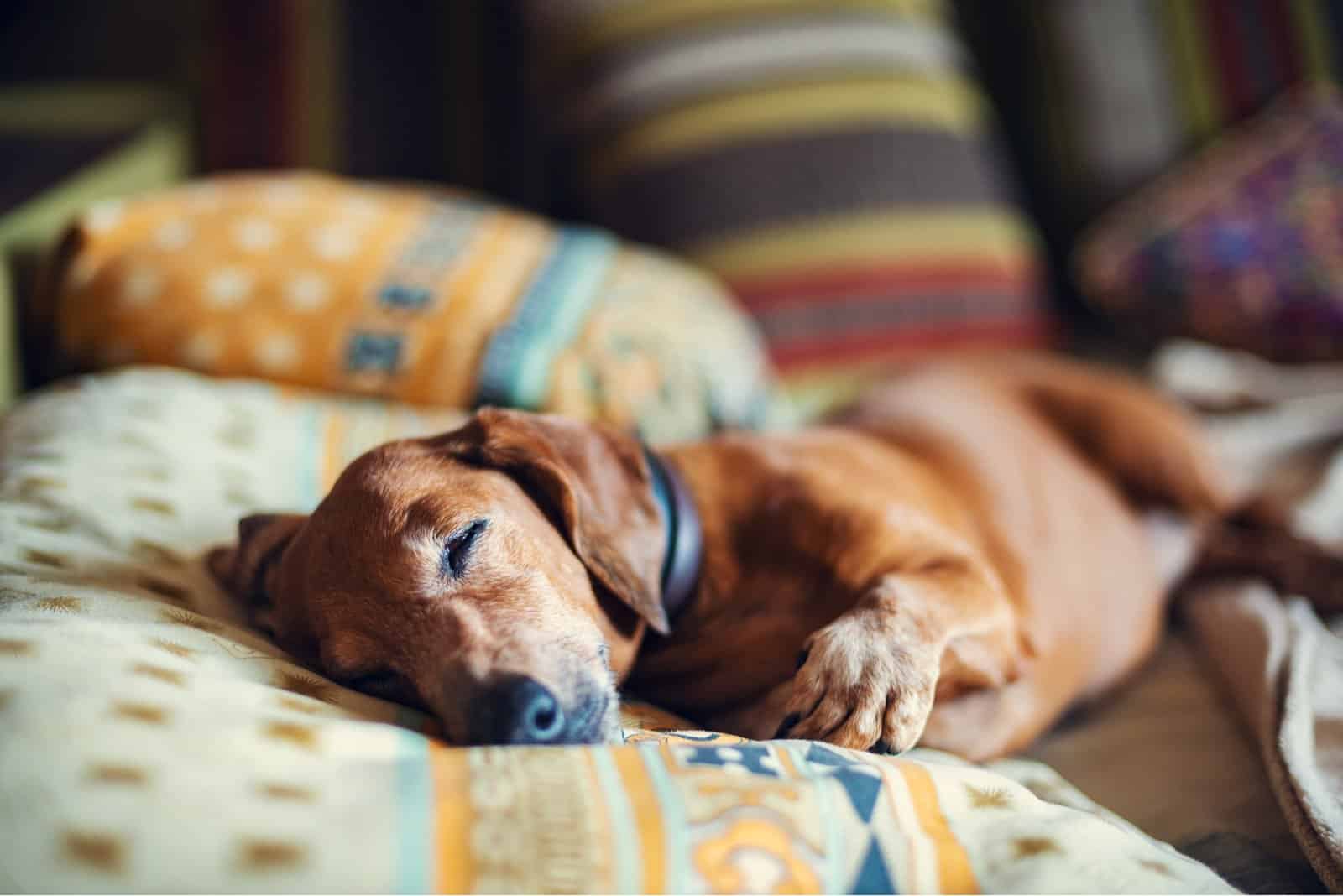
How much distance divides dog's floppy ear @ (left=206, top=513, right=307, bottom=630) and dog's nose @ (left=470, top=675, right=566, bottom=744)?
0.47 metres

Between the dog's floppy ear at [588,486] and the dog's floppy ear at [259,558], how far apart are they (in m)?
0.25

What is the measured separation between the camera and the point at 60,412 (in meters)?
1.64

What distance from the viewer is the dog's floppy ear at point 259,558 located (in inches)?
55.2

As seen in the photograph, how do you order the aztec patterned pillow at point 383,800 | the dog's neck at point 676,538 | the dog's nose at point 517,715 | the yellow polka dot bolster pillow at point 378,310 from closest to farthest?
the aztec patterned pillow at point 383,800 < the dog's nose at point 517,715 < the dog's neck at point 676,538 < the yellow polka dot bolster pillow at point 378,310

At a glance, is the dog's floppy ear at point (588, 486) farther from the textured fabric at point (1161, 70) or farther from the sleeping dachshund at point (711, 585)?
the textured fabric at point (1161, 70)

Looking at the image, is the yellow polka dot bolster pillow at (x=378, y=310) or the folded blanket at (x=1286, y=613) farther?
the yellow polka dot bolster pillow at (x=378, y=310)

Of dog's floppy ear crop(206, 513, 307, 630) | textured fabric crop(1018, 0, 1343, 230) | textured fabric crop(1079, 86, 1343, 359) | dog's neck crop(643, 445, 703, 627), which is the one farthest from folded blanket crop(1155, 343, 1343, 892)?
dog's floppy ear crop(206, 513, 307, 630)

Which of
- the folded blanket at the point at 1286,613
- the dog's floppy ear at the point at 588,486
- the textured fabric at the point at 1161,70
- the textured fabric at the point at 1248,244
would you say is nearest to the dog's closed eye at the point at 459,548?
the dog's floppy ear at the point at 588,486

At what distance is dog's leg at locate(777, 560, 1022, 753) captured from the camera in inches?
46.9

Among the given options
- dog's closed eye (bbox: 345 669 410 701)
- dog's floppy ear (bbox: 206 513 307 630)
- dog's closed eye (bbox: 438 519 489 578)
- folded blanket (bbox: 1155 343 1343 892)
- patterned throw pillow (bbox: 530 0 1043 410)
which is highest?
patterned throw pillow (bbox: 530 0 1043 410)

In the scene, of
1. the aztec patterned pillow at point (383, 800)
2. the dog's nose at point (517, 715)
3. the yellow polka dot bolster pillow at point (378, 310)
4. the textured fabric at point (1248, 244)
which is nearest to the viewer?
the aztec patterned pillow at point (383, 800)

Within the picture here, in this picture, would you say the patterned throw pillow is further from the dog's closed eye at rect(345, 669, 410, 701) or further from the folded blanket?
the dog's closed eye at rect(345, 669, 410, 701)

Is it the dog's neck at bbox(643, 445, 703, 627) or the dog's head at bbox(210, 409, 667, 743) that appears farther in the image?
the dog's neck at bbox(643, 445, 703, 627)

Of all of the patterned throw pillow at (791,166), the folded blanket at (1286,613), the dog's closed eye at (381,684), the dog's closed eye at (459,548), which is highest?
the patterned throw pillow at (791,166)
